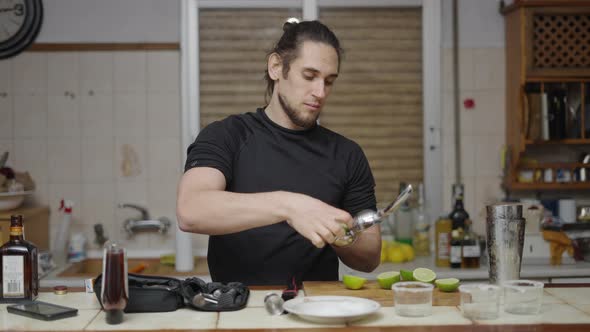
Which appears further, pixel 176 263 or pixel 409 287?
pixel 176 263

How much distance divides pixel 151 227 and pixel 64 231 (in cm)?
42

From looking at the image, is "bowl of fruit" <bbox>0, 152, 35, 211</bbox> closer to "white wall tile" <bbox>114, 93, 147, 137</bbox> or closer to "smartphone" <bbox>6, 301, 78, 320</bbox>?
"white wall tile" <bbox>114, 93, 147, 137</bbox>

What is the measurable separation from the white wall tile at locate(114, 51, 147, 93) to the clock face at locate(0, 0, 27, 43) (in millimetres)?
487

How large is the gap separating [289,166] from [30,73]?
6.63 ft

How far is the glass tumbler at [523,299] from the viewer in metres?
1.60

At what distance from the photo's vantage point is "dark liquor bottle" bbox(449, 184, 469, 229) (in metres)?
3.35

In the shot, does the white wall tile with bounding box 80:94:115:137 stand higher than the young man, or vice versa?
the white wall tile with bounding box 80:94:115:137

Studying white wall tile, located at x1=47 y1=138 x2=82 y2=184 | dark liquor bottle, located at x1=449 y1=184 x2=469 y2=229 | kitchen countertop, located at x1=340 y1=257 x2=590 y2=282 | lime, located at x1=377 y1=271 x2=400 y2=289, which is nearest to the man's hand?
lime, located at x1=377 y1=271 x2=400 y2=289

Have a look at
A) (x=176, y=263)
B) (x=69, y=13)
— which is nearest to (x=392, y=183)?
(x=176, y=263)

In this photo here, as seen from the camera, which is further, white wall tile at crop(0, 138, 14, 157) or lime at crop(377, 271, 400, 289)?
white wall tile at crop(0, 138, 14, 157)

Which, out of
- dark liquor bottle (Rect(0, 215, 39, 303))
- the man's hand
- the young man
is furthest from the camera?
the young man

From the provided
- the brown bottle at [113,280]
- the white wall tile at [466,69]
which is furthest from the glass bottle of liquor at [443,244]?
the brown bottle at [113,280]

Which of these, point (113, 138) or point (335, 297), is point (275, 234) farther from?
point (113, 138)

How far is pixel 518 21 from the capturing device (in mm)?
3527
